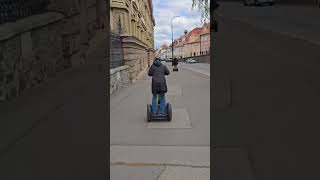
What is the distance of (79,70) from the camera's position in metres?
13.6

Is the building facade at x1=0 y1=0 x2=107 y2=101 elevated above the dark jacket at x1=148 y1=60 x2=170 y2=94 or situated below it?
above

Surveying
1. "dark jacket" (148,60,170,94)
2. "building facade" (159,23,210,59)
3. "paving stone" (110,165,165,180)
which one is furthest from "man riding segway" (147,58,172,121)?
"building facade" (159,23,210,59)

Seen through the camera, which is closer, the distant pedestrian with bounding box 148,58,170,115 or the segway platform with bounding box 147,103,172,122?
the segway platform with bounding box 147,103,172,122

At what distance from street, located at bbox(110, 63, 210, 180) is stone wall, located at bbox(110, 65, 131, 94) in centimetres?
268

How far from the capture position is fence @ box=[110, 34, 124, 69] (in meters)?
17.3

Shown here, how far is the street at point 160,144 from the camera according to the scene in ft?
18.2
